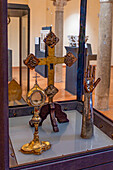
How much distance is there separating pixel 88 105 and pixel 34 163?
400 millimetres

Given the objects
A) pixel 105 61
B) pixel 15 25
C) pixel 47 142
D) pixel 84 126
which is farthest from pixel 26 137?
pixel 105 61

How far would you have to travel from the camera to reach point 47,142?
1.15m

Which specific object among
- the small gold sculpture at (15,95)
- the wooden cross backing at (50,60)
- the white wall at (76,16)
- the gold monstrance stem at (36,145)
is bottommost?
the gold monstrance stem at (36,145)

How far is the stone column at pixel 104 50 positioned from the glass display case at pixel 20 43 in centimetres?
249

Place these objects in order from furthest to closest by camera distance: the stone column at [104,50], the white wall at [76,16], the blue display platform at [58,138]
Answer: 1. the stone column at [104,50]
2. the white wall at [76,16]
3. the blue display platform at [58,138]

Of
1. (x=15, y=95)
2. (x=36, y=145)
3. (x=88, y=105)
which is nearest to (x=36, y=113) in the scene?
(x=36, y=145)

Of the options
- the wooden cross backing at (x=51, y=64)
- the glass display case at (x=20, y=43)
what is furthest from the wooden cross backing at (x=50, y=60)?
the glass display case at (x=20, y=43)

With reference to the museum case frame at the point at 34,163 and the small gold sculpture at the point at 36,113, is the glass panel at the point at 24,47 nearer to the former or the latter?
the small gold sculpture at the point at 36,113

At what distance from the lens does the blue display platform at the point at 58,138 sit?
1024 mm

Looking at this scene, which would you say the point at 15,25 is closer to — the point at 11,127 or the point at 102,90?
the point at 11,127

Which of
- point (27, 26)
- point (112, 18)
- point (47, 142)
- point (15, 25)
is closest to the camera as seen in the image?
point (47, 142)

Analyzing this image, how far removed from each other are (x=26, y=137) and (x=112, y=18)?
3.18 m

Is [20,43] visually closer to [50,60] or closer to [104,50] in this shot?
[50,60]

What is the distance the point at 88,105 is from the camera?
3.97 feet
